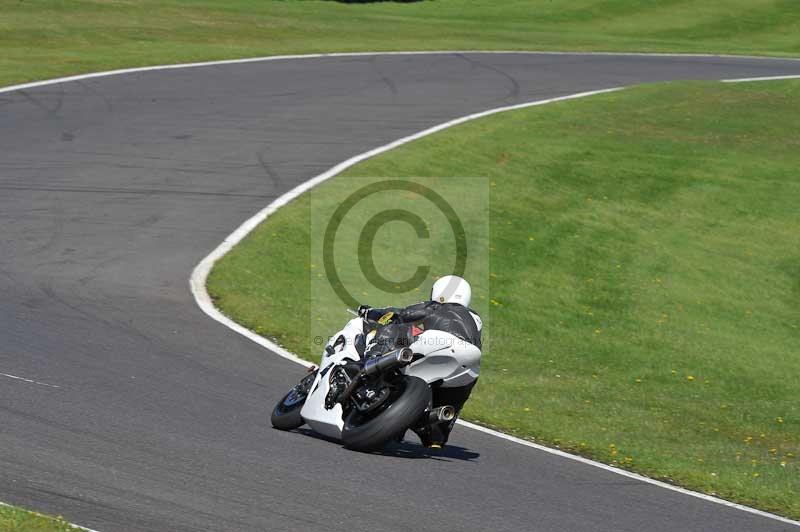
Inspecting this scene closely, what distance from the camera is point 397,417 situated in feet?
29.1

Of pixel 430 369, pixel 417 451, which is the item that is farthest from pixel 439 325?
pixel 417 451

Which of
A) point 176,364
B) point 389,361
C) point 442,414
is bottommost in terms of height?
point 176,364

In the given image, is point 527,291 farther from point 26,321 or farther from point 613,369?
point 26,321

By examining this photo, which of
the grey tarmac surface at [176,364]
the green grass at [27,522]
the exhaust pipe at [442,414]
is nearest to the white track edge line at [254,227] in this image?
the grey tarmac surface at [176,364]

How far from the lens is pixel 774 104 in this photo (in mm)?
30453

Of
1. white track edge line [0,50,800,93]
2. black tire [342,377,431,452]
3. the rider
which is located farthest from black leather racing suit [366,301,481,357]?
white track edge line [0,50,800,93]

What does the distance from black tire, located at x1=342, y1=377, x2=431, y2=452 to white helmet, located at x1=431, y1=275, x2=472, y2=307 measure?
716 millimetres

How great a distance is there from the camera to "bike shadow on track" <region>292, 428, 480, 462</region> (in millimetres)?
9422

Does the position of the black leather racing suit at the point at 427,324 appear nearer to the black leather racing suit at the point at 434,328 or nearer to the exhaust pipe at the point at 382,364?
the black leather racing suit at the point at 434,328

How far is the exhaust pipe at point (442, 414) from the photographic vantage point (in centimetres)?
904

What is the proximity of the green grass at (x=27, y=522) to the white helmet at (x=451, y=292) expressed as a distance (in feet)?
11.7

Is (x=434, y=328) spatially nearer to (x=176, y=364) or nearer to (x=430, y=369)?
(x=430, y=369)

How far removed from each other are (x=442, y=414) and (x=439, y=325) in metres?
0.68

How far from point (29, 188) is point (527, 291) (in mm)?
7779
